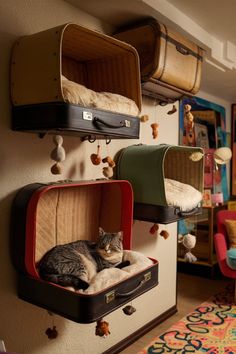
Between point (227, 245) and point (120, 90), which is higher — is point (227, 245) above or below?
below

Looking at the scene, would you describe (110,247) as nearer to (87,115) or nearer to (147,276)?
(147,276)

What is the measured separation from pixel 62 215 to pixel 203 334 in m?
1.47

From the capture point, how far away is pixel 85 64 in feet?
6.24

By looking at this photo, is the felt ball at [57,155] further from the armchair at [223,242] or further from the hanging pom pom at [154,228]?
the armchair at [223,242]

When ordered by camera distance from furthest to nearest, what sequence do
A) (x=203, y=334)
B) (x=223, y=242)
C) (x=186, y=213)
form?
(x=223, y=242) < (x=203, y=334) < (x=186, y=213)

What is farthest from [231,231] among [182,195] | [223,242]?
[182,195]

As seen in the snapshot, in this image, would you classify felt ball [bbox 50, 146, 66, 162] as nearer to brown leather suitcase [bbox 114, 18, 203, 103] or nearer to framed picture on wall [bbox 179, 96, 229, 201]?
brown leather suitcase [bbox 114, 18, 203, 103]

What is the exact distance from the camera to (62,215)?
167cm

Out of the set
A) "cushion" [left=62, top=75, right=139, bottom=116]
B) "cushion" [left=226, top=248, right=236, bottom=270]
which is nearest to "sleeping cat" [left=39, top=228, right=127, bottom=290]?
"cushion" [left=62, top=75, right=139, bottom=116]

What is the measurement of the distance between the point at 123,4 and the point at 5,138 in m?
1.01

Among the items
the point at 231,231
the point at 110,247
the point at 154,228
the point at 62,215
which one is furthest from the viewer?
the point at 231,231

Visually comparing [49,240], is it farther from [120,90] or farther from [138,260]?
[120,90]

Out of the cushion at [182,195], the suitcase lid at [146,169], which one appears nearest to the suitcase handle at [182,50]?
the suitcase lid at [146,169]

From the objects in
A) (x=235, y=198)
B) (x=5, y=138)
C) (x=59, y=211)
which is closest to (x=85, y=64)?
(x=5, y=138)
